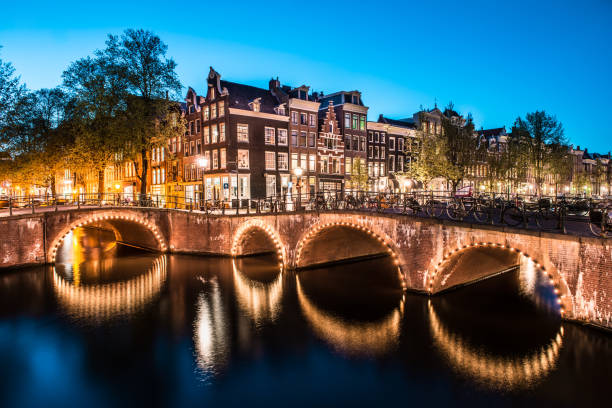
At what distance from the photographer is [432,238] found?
17.1 metres

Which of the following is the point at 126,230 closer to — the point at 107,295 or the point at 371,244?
the point at 107,295

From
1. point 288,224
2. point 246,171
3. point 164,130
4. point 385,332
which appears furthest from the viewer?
point 246,171

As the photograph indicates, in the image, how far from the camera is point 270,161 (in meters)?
44.4

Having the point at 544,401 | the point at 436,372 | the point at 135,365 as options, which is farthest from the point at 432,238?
the point at 135,365

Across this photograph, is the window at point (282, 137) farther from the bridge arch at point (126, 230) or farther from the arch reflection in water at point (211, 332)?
the arch reflection in water at point (211, 332)

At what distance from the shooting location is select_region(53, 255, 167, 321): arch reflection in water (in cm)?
1781

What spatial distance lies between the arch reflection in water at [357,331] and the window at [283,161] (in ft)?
93.7

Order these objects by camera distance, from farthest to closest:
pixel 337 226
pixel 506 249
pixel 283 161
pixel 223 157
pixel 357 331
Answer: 1. pixel 283 161
2. pixel 223 157
3. pixel 337 226
4. pixel 506 249
5. pixel 357 331

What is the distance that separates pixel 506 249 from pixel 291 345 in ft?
34.0

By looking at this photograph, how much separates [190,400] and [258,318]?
21.3 feet

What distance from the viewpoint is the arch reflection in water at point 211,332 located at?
511 inches

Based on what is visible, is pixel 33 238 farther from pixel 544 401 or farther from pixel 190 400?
pixel 544 401

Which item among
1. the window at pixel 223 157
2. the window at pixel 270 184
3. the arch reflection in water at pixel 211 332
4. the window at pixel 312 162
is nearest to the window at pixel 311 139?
the window at pixel 312 162

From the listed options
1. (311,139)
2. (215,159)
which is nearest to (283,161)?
(311,139)
